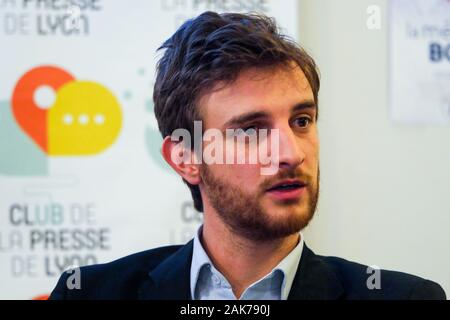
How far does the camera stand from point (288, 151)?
912 millimetres

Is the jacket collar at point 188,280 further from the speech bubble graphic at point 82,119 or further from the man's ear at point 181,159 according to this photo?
the speech bubble graphic at point 82,119

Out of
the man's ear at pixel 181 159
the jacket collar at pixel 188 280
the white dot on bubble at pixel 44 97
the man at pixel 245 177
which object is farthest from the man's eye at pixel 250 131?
the white dot on bubble at pixel 44 97

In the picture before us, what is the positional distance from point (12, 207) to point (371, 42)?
0.85 meters

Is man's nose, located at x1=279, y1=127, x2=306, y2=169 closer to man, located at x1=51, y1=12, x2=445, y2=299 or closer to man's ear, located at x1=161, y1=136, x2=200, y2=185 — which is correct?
man, located at x1=51, y1=12, x2=445, y2=299

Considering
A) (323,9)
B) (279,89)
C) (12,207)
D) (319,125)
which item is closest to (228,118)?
(279,89)

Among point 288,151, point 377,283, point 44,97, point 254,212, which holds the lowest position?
point 377,283

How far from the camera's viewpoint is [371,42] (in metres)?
1.15

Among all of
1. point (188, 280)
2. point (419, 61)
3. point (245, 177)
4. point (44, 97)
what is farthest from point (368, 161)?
point (44, 97)

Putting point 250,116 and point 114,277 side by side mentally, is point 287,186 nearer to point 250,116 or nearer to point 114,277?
point 250,116

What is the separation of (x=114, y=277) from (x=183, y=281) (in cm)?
15

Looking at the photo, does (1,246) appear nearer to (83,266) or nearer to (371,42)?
(83,266)

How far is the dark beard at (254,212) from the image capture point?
36.5 inches

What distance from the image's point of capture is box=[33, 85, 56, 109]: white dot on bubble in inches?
45.8

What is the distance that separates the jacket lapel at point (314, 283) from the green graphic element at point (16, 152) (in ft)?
1.90
